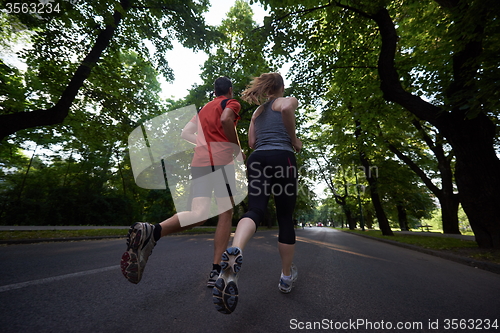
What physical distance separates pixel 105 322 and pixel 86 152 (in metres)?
19.4

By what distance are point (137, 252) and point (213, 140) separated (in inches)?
48.6

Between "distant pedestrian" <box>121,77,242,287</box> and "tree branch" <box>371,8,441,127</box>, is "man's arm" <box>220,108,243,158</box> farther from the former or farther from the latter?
"tree branch" <box>371,8,441,127</box>

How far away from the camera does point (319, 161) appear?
26.1 m

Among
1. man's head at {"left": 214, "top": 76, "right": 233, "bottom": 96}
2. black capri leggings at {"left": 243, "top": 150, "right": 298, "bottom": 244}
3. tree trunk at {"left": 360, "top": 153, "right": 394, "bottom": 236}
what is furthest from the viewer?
tree trunk at {"left": 360, "top": 153, "right": 394, "bottom": 236}

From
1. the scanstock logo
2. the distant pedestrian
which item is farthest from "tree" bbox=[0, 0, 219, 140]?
the distant pedestrian

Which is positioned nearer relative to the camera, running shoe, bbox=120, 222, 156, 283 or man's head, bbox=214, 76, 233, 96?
running shoe, bbox=120, 222, 156, 283

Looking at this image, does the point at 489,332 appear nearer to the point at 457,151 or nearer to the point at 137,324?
the point at 137,324

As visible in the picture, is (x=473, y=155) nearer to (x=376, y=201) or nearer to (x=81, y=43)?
(x=376, y=201)

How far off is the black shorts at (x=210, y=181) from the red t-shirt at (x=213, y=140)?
2.2 inches

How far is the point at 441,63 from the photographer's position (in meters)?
7.00

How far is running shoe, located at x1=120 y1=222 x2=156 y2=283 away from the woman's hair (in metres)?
1.66

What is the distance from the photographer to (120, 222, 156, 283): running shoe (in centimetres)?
174

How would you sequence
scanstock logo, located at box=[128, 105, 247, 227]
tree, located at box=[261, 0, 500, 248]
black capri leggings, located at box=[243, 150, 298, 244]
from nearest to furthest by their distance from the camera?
black capri leggings, located at box=[243, 150, 298, 244] → tree, located at box=[261, 0, 500, 248] → scanstock logo, located at box=[128, 105, 247, 227]

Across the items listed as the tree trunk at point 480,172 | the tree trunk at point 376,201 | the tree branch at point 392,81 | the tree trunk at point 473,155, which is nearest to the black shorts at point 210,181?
the tree trunk at point 473,155
